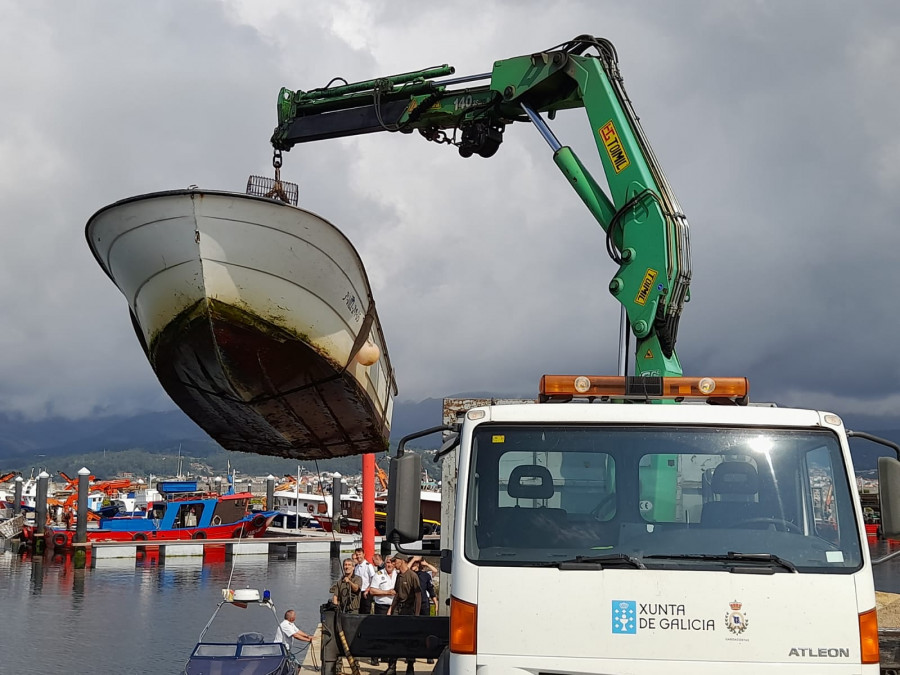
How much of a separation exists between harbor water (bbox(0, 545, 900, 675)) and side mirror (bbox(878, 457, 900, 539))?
9.69 metres

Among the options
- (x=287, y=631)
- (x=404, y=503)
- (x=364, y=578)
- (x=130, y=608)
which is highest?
(x=404, y=503)

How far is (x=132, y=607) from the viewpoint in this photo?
24000 mm

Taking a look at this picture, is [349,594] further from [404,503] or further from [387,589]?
[404,503]

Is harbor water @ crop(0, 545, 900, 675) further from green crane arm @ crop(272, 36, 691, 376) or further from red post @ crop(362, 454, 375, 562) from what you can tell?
green crane arm @ crop(272, 36, 691, 376)

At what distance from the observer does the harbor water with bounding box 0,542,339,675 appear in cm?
1744

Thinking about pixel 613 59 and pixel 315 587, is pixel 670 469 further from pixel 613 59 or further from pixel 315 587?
pixel 315 587

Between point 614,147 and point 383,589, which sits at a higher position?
point 614,147

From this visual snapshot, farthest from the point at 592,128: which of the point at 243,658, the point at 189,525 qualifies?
the point at 189,525

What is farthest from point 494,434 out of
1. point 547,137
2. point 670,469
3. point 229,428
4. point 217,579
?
point 217,579

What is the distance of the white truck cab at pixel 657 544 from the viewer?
380cm

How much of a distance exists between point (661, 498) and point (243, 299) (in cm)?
632

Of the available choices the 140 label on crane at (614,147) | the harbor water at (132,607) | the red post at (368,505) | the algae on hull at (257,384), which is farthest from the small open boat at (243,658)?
the 140 label on crane at (614,147)

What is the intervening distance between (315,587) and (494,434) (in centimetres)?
2588

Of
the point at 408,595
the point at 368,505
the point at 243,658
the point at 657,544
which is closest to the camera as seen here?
the point at 657,544
